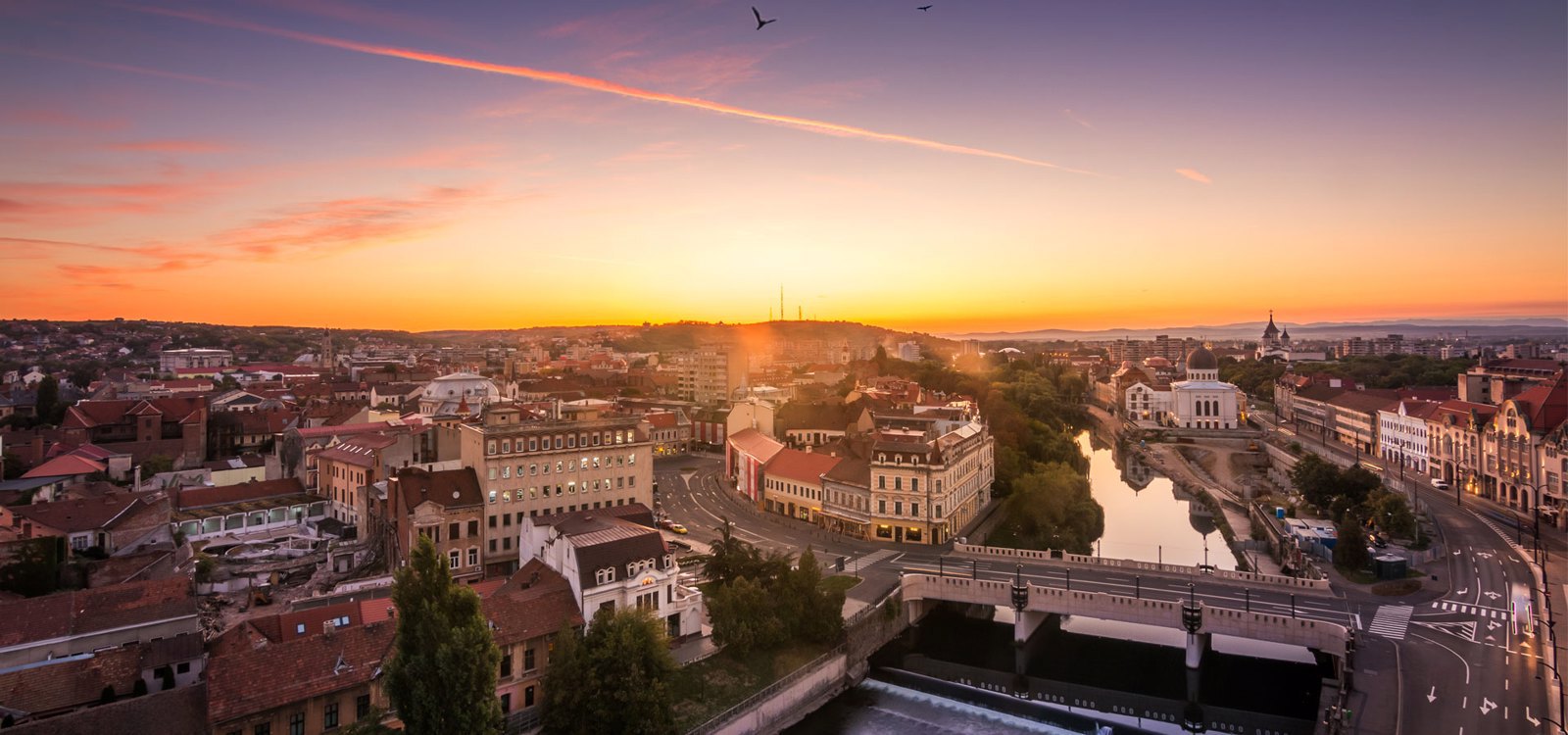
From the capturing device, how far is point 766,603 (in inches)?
1336

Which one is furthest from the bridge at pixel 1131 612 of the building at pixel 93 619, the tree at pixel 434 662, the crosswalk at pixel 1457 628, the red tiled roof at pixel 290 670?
the building at pixel 93 619

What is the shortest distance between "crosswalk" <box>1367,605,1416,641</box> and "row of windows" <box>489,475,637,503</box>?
1449 inches

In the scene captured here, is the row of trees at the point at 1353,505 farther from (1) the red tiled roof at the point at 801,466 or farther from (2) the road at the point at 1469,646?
(1) the red tiled roof at the point at 801,466

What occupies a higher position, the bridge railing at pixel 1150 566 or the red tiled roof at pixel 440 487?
Result: the red tiled roof at pixel 440 487

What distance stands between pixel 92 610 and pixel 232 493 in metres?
20.8

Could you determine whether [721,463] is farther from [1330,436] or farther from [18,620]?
[1330,436]

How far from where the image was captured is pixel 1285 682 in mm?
34344

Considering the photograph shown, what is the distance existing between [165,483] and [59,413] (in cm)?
2882

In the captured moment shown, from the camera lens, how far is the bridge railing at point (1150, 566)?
37781 millimetres

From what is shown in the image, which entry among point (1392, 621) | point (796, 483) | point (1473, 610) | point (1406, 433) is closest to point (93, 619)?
point (796, 483)

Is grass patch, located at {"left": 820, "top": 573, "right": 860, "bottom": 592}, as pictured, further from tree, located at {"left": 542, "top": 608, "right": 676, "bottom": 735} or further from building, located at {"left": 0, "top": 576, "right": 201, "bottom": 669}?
building, located at {"left": 0, "top": 576, "right": 201, "bottom": 669}

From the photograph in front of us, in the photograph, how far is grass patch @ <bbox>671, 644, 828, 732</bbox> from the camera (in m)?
29.2

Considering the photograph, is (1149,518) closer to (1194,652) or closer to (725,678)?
(1194,652)

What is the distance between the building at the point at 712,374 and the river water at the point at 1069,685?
75.0 metres
